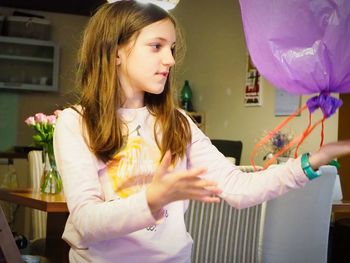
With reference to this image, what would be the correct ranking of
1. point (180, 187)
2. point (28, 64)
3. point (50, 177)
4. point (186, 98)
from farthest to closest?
point (28, 64) → point (186, 98) → point (50, 177) → point (180, 187)

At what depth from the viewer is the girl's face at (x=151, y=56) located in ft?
3.67

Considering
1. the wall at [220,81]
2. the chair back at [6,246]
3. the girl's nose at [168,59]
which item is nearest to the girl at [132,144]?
the girl's nose at [168,59]

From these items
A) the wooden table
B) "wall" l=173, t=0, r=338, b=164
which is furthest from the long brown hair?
"wall" l=173, t=0, r=338, b=164

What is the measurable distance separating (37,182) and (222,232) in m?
1.14

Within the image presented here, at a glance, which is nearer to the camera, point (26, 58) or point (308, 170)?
point (308, 170)

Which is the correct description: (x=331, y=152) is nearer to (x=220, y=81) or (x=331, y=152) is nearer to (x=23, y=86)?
(x=220, y=81)

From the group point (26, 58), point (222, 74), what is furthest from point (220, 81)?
point (26, 58)

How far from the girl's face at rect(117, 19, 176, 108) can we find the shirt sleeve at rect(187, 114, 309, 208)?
20cm

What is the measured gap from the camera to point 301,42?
0.91 meters

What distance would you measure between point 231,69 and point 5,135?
110 inches

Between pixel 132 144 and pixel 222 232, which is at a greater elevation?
pixel 132 144

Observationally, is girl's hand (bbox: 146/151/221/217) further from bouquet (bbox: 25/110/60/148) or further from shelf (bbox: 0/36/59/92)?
shelf (bbox: 0/36/59/92)

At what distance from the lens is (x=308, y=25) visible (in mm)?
896

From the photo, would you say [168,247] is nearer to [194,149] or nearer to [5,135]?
[194,149]
